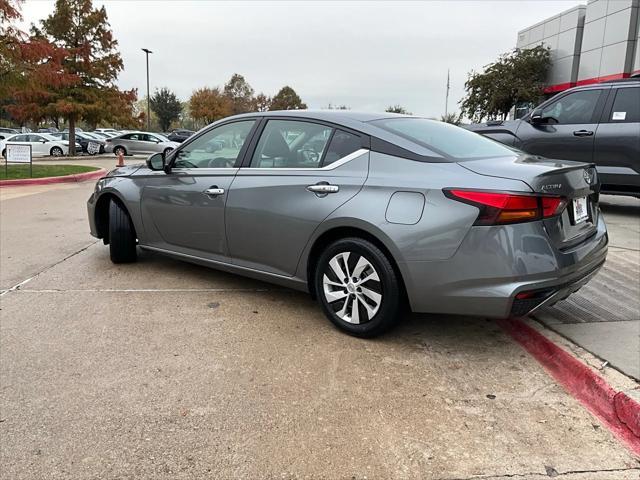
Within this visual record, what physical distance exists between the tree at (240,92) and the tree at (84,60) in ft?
159

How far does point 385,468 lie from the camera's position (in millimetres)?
2406

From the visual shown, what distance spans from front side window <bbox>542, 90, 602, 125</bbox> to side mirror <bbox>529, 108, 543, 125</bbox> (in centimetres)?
6

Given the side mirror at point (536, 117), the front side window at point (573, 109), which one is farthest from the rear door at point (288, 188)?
the front side window at point (573, 109)

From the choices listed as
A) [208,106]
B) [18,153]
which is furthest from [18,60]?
[208,106]

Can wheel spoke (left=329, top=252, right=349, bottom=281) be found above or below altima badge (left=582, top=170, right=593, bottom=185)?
below

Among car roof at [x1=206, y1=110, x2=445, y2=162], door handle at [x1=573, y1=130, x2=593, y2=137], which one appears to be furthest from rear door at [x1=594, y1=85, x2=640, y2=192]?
car roof at [x1=206, y1=110, x2=445, y2=162]

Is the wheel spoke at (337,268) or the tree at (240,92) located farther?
the tree at (240,92)

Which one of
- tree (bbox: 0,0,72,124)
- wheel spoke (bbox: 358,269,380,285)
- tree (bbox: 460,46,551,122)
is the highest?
tree (bbox: 460,46,551,122)

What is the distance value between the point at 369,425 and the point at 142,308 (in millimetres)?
2412

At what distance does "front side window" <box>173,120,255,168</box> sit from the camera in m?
4.53

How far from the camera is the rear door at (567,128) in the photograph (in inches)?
308

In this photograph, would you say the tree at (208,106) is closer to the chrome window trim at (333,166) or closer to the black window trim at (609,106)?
the black window trim at (609,106)

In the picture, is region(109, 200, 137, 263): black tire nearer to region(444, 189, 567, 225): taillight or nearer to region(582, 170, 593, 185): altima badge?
region(444, 189, 567, 225): taillight

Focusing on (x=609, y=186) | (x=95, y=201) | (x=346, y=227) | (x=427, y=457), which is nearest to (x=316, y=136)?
(x=346, y=227)
